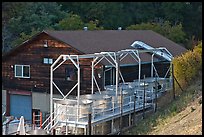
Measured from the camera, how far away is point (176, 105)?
2294 cm

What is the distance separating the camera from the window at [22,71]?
28.7m

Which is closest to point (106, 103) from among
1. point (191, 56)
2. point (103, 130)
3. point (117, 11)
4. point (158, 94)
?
point (103, 130)

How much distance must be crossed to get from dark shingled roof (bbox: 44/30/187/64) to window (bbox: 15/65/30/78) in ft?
9.01

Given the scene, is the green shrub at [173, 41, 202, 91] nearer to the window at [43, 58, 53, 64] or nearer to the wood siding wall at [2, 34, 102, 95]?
the wood siding wall at [2, 34, 102, 95]

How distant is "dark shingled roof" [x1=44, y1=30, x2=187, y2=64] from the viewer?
27.9 m

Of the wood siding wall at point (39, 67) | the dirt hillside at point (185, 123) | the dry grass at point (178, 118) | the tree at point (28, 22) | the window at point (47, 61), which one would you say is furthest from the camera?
the tree at point (28, 22)

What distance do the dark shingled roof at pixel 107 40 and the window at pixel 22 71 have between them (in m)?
2.75

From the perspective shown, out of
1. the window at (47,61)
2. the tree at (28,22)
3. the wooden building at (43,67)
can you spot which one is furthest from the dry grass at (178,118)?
the tree at (28,22)

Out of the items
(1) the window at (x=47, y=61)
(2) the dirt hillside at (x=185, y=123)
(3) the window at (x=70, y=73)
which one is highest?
(1) the window at (x=47, y=61)

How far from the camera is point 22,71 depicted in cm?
2891

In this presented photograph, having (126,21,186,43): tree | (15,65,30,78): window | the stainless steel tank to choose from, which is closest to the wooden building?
(15,65,30,78): window

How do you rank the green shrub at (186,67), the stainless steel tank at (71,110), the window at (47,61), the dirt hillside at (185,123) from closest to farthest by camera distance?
the dirt hillside at (185,123)
the stainless steel tank at (71,110)
the green shrub at (186,67)
the window at (47,61)

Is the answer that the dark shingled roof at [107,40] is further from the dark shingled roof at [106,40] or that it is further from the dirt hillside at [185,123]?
the dirt hillside at [185,123]

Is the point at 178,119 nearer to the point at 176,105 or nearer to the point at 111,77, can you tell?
the point at 176,105
